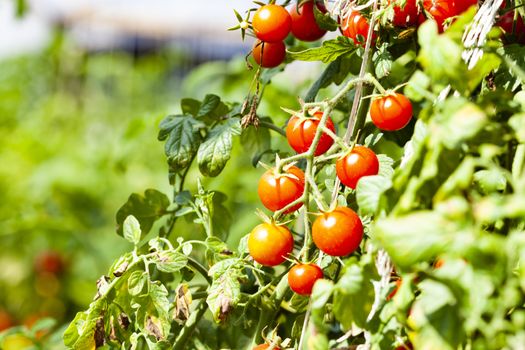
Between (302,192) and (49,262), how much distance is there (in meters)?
3.12

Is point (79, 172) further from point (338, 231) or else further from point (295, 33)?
point (338, 231)

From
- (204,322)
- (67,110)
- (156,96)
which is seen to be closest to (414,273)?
(204,322)

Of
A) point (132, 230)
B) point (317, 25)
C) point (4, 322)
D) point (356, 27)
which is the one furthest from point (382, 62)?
point (4, 322)

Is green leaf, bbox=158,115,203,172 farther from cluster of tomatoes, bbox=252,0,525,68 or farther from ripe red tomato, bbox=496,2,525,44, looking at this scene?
ripe red tomato, bbox=496,2,525,44

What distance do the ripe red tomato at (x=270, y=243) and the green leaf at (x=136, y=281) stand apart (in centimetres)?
14

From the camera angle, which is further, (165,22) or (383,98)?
(165,22)

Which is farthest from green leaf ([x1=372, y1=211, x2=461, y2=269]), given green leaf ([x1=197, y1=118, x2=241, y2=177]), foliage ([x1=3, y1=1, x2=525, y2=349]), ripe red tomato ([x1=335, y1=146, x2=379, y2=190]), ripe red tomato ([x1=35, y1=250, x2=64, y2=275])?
ripe red tomato ([x1=35, y1=250, x2=64, y2=275])

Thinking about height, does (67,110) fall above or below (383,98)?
below

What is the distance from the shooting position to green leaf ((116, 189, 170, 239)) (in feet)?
3.79

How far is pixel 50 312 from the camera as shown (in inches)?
149

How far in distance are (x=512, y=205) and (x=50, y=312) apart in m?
3.53

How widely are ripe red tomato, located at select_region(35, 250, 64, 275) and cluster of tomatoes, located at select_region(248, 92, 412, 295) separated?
10.1 feet

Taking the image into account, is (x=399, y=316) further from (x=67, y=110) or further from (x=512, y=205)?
(x=67, y=110)

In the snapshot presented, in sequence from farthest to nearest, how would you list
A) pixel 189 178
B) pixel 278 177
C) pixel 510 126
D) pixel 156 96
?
1. pixel 156 96
2. pixel 189 178
3. pixel 278 177
4. pixel 510 126
